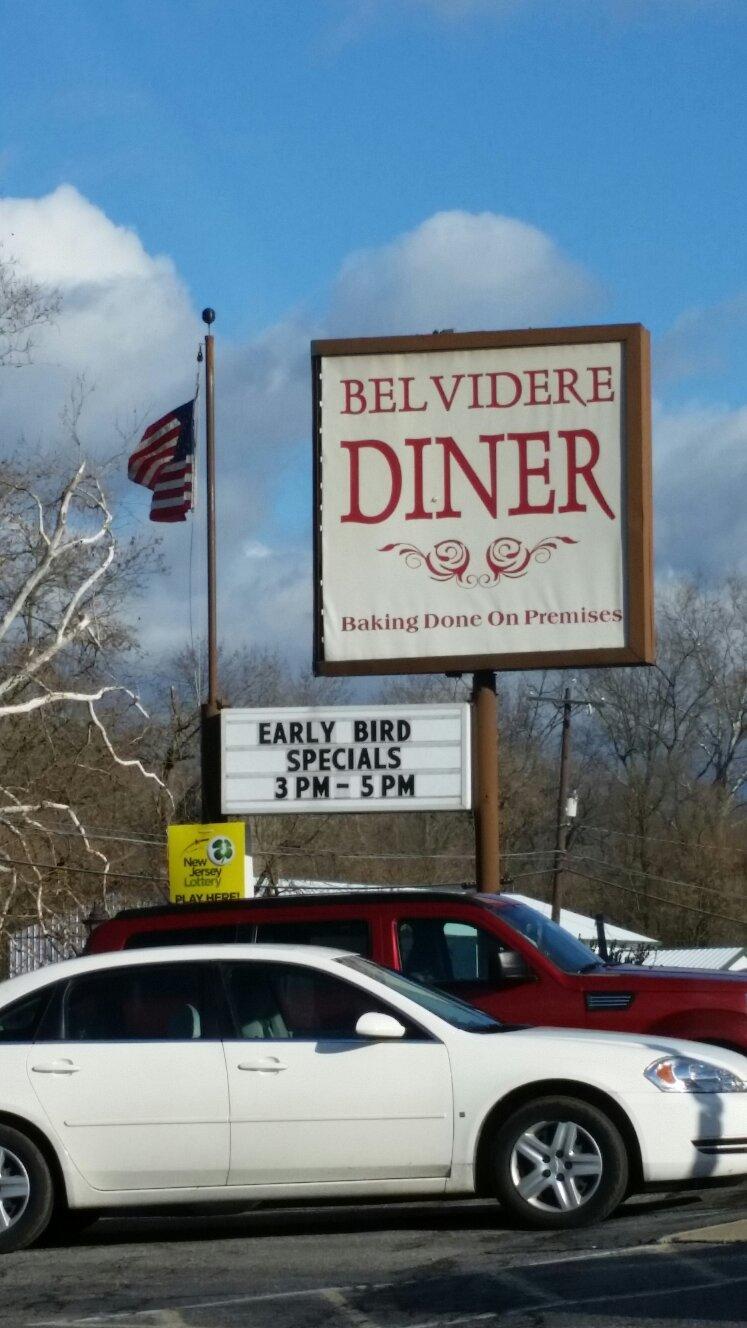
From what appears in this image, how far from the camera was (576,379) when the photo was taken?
1580 cm

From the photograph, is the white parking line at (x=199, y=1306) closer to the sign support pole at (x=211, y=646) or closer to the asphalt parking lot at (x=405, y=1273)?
the asphalt parking lot at (x=405, y=1273)

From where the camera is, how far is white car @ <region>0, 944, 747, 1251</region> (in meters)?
8.22

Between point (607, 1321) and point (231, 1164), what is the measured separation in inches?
105

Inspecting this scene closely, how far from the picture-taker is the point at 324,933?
1053 centimetres

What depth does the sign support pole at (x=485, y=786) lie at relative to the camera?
15.5 m

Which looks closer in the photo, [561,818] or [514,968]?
[514,968]

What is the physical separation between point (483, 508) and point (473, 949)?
6229 mm

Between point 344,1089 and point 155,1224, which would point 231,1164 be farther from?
point 155,1224

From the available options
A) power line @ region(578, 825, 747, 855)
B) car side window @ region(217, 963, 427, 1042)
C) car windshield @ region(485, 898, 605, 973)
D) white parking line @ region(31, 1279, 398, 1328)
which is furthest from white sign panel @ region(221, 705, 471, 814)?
power line @ region(578, 825, 747, 855)

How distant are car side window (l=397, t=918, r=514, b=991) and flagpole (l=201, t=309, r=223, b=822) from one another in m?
5.62

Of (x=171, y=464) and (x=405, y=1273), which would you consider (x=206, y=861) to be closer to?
(x=171, y=464)

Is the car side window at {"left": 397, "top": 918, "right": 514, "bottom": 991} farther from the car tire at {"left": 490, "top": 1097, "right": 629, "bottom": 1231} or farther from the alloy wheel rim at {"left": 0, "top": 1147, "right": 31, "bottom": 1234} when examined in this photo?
the alloy wheel rim at {"left": 0, "top": 1147, "right": 31, "bottom": 1234}

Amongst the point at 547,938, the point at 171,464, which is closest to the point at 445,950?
the point at 547,938

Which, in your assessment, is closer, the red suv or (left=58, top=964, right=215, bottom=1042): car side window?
(left=58, top=964, right=215, bottom=1042): car side window
